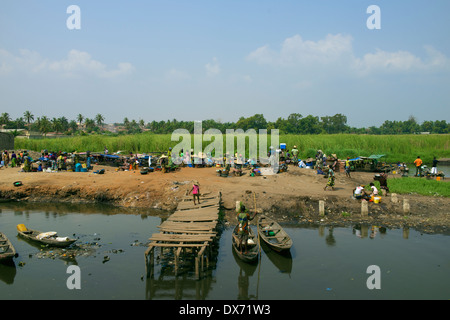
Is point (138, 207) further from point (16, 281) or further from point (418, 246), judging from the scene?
point (418, 246)

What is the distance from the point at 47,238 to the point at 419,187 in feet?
59.0

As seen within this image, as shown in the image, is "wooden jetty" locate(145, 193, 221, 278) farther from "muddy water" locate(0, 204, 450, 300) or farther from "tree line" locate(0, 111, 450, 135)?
"tree line" locate(0, 111, 450, 135)

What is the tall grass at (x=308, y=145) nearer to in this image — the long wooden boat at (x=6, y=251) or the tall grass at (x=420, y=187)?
the tall grass at (x=420, y=187)

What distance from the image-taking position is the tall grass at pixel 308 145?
3428cm

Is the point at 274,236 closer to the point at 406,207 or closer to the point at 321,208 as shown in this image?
the point at 321,208

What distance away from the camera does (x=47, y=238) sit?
1148 cm

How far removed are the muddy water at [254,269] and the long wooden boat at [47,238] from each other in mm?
278

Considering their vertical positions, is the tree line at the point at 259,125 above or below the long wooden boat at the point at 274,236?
above

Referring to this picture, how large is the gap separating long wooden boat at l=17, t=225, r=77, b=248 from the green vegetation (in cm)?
1545

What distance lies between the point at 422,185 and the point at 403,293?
11979mm

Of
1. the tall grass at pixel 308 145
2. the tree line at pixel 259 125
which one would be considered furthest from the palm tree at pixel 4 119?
the tall grass at pixel 308 145

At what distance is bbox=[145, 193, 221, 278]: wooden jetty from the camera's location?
9.47 meters

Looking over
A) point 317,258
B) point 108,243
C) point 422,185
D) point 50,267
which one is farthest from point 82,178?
point 422,185

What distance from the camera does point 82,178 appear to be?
1994cm
